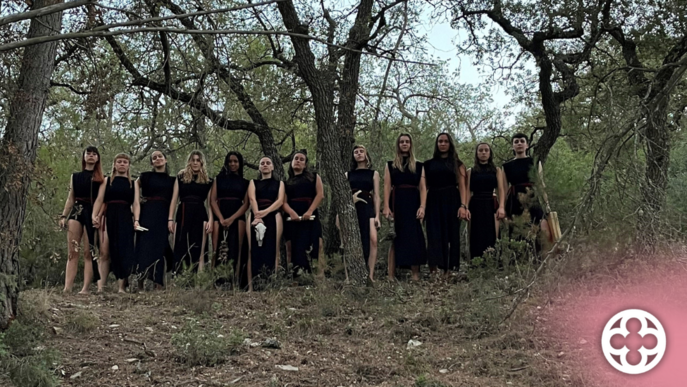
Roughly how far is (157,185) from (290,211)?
1697 mm

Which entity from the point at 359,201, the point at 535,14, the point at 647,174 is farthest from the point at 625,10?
the point at 647,174

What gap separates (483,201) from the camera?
8531 millimetres

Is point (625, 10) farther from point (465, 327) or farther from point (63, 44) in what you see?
point (63, 44)

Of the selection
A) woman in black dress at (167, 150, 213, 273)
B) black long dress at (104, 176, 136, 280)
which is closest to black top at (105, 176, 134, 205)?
black long dress at (104, 176, 136, 280)

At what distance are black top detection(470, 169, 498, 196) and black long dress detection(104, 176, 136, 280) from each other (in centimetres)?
432

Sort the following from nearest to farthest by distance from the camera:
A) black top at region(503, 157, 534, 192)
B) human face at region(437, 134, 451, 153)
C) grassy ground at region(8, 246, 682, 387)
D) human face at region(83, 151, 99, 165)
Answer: grassy ground at region(8, 246, 682, 387) → human face at region(83, 151, 99, 165) → black top at region(503, 157, 534, 192) → human face at region(437, 134, 451, 153)

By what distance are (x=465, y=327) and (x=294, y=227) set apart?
10.7 ft

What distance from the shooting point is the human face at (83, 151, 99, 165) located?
7.94 meters

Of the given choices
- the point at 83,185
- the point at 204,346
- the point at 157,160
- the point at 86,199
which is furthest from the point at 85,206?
the point at 204,346

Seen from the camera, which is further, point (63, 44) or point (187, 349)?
point (63, 44)

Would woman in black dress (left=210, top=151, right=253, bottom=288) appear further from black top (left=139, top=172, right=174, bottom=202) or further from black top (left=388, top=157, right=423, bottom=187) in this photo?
black top (left=388, top=157, right=423, bottom=187)

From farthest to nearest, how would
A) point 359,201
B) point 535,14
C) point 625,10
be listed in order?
point 535,14, point 625,10, point 359,201

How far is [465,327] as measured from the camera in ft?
19.5

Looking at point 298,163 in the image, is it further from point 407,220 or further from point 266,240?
point 407,220
